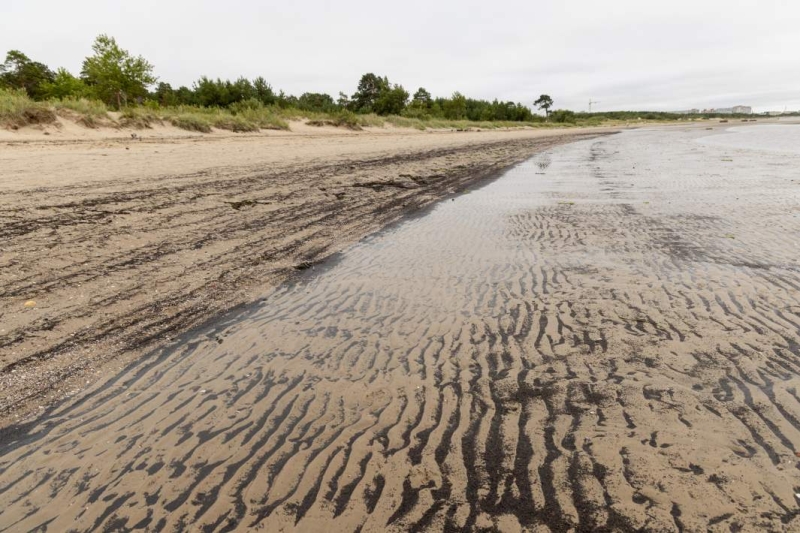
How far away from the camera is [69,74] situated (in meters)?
38.5

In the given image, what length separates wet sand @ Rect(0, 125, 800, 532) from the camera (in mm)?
1945

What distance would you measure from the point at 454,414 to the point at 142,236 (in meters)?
5.03

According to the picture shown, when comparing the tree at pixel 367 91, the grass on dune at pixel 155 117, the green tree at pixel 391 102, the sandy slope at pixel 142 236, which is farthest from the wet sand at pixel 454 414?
the tree at pixel 367 91

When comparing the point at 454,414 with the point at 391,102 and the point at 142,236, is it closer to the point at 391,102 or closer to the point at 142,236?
the point at 142,236

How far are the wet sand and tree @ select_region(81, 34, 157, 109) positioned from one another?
39.1 m

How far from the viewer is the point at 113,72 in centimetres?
3456

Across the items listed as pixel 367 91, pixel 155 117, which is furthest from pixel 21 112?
pixel 367 91

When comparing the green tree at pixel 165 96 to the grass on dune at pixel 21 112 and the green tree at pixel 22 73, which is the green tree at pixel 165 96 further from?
the grass on dune at pixel 21 112

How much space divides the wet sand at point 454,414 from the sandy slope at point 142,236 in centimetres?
45

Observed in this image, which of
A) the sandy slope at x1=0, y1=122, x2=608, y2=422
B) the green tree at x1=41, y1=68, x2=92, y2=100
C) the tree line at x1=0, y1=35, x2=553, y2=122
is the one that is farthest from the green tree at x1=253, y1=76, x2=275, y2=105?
the sandy slope at x1=0, y1=122, x2=608, y2=422

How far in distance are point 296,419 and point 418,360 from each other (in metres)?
1.00

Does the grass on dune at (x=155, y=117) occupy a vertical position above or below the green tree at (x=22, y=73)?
below

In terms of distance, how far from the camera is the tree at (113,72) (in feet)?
112

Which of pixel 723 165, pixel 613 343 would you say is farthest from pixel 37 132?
pixel 723 165
